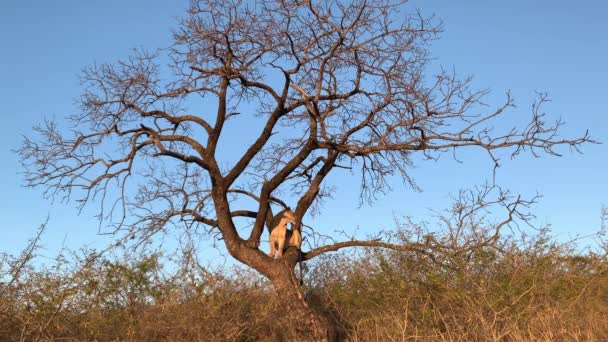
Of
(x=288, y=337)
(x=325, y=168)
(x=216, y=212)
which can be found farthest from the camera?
(x=325, y=168)

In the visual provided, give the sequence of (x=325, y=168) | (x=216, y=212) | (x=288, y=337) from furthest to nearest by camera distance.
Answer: (x=325, y=168)
(x=216, y=212)
(x=288, y=337)

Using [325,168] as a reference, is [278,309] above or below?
below

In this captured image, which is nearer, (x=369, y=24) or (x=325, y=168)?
(x=369, y=24)

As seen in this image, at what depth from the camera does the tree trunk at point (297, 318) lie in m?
9.63

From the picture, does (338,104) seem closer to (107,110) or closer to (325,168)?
(325,168)

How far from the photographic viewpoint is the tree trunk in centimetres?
963

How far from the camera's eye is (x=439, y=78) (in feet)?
33.0

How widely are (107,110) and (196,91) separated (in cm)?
158

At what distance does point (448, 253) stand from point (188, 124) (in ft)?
17.3

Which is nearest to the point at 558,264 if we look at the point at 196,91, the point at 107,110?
the point at 196,91

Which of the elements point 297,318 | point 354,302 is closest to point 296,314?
point 297,318

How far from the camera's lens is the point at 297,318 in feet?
31.5

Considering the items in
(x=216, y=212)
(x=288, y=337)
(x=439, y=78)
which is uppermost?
(x=439, y=78)

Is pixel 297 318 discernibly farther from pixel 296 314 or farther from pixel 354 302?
pixel 354 302
